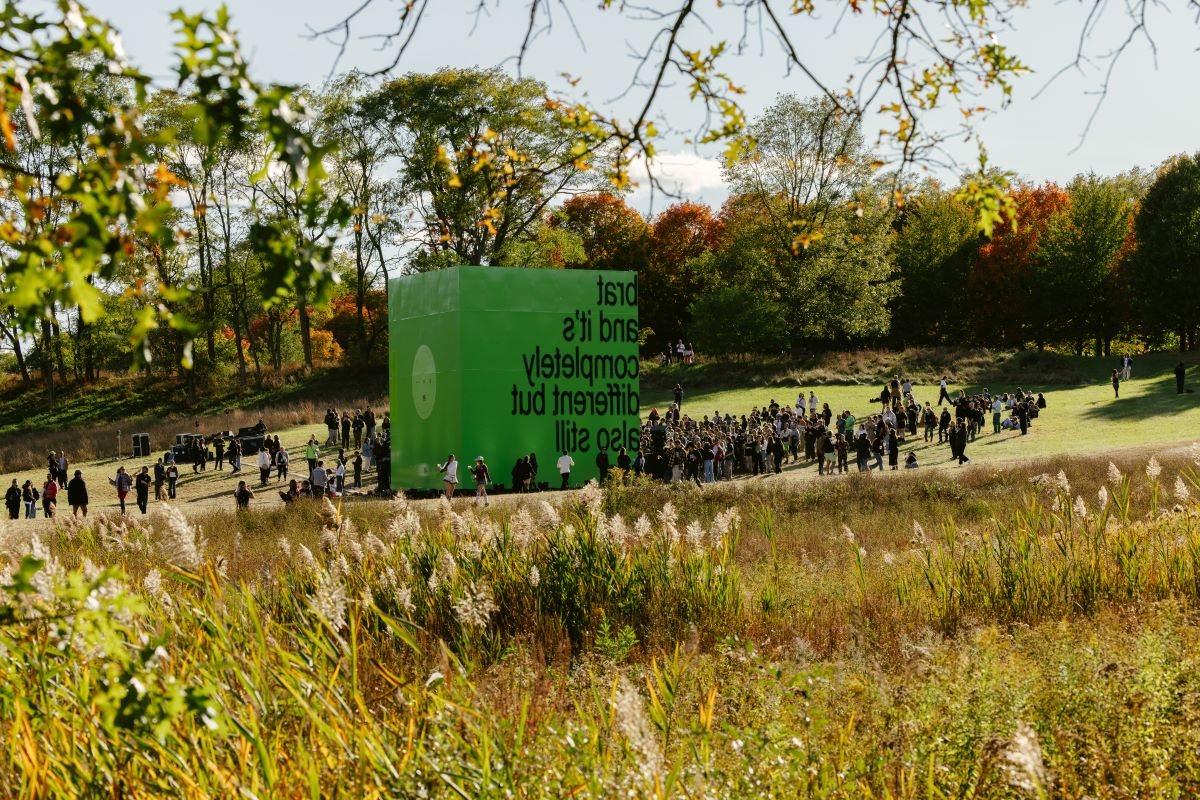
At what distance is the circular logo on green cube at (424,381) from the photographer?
2925 centimetres

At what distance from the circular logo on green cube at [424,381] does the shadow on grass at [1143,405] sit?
2063cm

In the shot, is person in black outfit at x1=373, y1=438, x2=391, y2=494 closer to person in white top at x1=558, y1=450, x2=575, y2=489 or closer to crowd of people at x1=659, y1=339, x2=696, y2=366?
person in white top at x1=558, y1=450, x2=575, y2=489

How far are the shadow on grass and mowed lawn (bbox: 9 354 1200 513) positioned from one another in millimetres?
31

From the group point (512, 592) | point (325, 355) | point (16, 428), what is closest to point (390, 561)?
point (512, 592)

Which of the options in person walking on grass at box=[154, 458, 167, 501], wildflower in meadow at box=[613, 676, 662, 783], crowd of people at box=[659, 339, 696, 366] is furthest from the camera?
crowd of people at box=[659, 339, 696, 366]

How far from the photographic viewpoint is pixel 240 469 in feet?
122

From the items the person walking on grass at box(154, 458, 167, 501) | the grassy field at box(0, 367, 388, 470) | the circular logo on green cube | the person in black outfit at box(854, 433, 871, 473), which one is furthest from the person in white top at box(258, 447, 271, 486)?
the person in black outfit at box(854, 433, 871, 473)

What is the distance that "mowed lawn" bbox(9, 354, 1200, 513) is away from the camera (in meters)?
29.8

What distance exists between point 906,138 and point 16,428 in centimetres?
5208

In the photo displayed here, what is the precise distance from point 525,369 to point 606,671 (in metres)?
21.8

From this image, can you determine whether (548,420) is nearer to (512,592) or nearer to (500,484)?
(500,484)

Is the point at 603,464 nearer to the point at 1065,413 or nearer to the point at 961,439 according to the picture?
the point at 961,439

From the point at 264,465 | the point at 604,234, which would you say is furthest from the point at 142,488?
the point at 604,234

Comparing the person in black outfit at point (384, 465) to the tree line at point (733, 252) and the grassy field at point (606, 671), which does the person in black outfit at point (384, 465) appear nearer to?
the tree line at point (733, 252)
